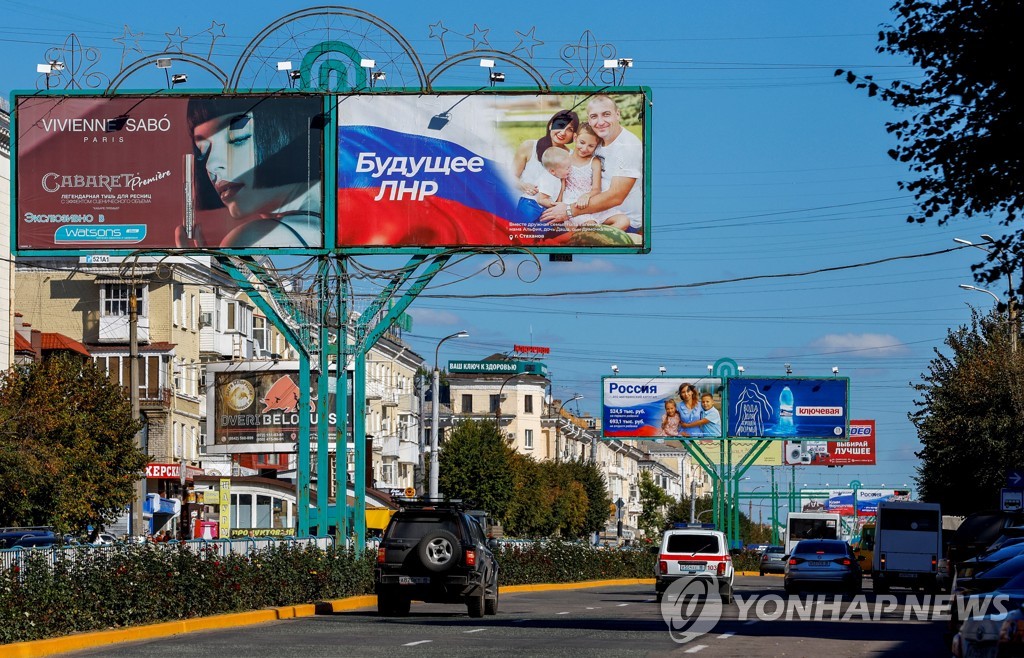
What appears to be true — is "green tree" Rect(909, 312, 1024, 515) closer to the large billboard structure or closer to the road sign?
the road sign

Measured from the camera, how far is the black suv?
1083 inches

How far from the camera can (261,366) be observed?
6631 cm

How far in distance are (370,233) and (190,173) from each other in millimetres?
4179

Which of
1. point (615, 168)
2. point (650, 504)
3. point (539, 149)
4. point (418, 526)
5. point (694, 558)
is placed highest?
point (539, 149)

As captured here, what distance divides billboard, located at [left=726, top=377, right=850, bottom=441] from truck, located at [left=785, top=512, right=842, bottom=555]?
26.1 ft

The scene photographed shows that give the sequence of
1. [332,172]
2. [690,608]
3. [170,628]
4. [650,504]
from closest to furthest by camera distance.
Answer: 1. [170,628]
2. [690,608]
3. [332,172]
4. [650,504]

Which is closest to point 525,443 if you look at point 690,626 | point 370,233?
point 370,233

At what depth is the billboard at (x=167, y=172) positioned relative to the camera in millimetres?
34844

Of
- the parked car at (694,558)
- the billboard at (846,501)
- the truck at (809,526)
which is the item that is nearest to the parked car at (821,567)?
the parked car at (694,558)

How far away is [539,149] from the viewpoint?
34.4 metres

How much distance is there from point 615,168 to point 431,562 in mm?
10716

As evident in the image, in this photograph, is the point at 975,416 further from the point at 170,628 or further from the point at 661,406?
the point at 170,628

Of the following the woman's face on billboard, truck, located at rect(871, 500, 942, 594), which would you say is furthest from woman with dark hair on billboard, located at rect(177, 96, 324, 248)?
truck, located at rect(871, 500, 942, 594)

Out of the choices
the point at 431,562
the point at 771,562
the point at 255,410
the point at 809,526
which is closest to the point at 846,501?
the point at 809,526
